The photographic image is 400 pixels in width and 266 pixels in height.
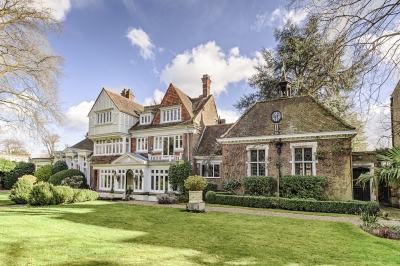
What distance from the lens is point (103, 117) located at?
27062mm

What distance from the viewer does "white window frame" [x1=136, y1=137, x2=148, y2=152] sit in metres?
25.5

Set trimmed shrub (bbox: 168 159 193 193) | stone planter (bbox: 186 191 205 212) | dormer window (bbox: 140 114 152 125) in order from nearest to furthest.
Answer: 1. stone planter (bbox: 186 191 205 212)
2. trimmed shrub (bbox: 168 159 193 193)
3. dormer window (bbox: 140 114 152 125)

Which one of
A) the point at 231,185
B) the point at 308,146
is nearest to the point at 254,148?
the point at 231,185

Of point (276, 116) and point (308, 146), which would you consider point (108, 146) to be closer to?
point (276, 116)

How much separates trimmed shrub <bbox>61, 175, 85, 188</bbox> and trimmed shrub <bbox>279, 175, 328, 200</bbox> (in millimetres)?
19579

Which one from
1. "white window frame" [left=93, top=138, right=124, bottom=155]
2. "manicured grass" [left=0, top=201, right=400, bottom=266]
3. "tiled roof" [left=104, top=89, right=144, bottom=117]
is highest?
"tiled roof" [left=104, top=89, right=144, bottom=117]

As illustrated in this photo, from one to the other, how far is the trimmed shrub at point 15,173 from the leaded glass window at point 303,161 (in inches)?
1374

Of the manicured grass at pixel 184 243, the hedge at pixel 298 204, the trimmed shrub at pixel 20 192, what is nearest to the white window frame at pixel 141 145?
the hedge at pixel 298 204

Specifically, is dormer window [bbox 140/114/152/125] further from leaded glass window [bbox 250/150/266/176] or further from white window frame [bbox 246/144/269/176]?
leaded glass window [bbox 250/150/266/176]

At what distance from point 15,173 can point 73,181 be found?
50.0ft

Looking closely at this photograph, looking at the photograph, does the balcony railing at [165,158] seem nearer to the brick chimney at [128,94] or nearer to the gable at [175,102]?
the gable at [175,102]

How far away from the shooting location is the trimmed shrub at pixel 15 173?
3406 cm

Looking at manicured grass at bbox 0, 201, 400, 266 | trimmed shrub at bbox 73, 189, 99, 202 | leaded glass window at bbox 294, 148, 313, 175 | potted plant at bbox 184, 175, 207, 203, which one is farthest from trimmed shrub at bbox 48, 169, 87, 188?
leaded glass window at bbox 294, 148, 313, 175

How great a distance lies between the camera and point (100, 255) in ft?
18.5
